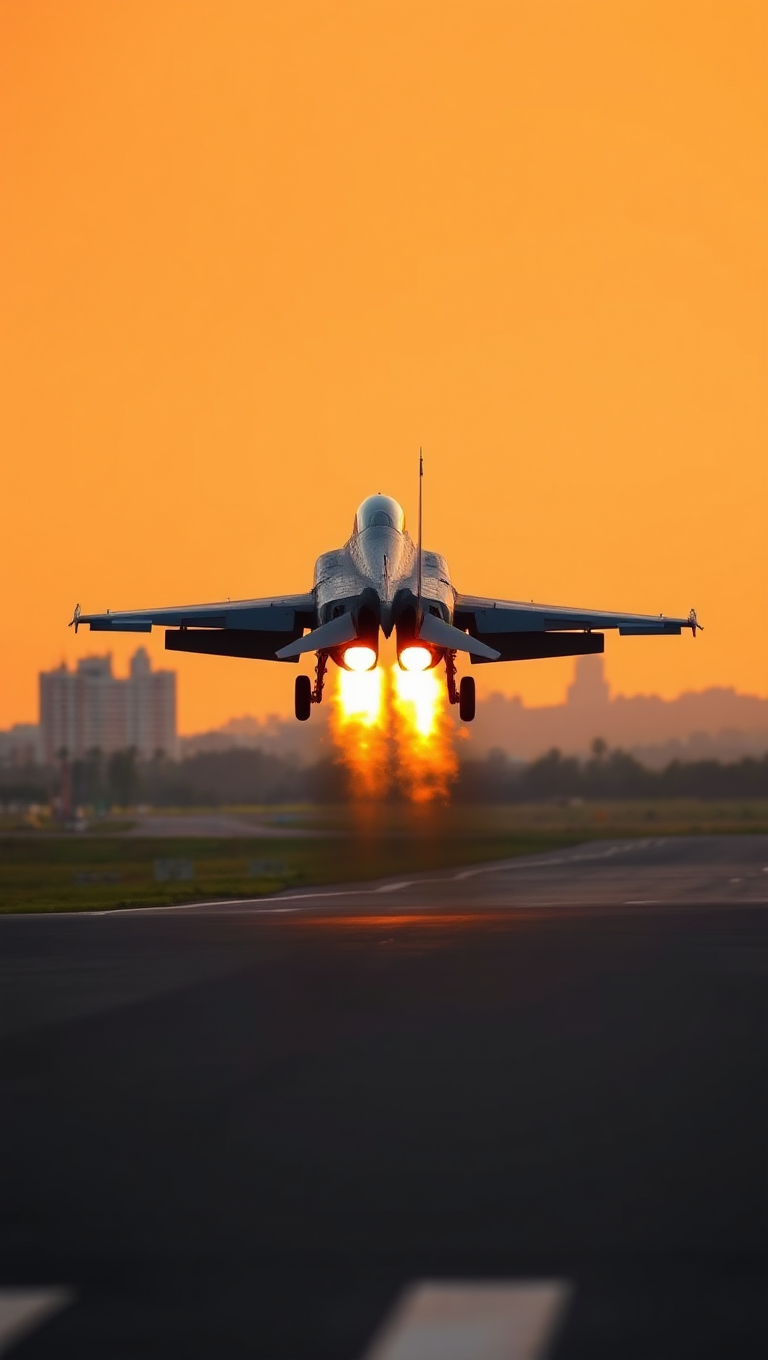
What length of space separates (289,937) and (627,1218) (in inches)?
988

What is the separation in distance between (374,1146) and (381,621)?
26937 mm

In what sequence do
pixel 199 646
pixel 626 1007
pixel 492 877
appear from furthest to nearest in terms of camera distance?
pixel 492 877 < pixel 199 646 < pixel 626 1007

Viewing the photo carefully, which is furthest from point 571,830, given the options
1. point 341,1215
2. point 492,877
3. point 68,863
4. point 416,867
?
point 341,1215

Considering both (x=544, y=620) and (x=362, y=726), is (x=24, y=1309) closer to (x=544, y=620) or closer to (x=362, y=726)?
(x=544, y=620)


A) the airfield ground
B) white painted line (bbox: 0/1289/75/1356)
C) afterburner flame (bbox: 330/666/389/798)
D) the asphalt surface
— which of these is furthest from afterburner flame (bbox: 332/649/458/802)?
white painted line (bbox: 0/1289/75/1356)

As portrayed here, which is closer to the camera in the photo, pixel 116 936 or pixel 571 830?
pixel 116 936

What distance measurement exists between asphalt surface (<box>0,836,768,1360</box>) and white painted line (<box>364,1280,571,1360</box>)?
112mm

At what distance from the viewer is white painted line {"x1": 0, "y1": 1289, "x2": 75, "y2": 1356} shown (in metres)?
9.03

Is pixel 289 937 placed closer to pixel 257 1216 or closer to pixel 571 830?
pixel 257 1216

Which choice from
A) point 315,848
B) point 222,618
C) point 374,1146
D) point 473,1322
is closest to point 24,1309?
point 473,1322

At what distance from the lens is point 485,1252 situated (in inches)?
419

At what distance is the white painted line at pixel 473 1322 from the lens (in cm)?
866

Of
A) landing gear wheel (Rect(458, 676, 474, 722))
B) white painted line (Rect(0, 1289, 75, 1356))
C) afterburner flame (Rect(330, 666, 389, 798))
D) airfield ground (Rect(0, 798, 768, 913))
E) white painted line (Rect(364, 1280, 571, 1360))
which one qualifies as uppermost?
afterburner flame (Rect(330, 666, 389, 798))

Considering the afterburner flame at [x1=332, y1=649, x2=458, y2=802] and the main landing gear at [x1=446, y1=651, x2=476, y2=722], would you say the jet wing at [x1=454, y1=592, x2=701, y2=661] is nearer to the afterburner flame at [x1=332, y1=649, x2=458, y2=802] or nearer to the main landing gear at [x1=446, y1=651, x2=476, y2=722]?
the main landing gear at [x1=446, y1=651, x2=476, y2=722]
